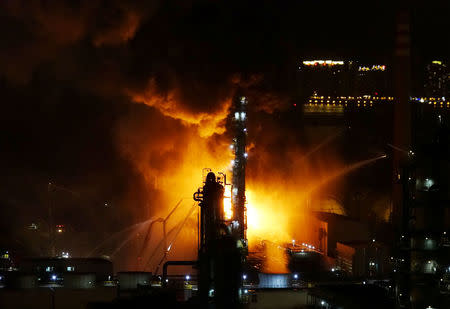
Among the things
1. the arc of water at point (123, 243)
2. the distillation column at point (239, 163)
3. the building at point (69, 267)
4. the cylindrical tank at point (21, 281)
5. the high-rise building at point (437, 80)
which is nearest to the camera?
the cylindrical tank at point (21, 281)

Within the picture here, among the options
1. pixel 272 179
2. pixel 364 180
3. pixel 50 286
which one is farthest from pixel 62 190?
pixel 364 180

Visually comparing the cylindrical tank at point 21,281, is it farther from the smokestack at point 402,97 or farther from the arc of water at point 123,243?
the smokestack at point 402,97

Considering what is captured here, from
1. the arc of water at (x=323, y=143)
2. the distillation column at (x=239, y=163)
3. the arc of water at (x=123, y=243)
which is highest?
the arc of water at (x=323, y=143)

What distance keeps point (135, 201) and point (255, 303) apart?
72.9ft

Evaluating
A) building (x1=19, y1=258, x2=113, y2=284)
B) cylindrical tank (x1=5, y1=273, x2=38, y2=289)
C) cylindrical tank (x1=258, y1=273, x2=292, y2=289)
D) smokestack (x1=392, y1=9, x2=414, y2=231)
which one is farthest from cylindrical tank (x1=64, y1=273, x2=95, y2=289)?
smokestack (x1=392, y1=9, x2=414, y2=231)

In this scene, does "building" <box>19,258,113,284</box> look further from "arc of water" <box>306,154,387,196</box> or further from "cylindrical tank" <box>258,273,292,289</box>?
"arc of water" <box>306,154,387,196</box>

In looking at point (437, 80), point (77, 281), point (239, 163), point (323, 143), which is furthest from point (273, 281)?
point (437, 80)

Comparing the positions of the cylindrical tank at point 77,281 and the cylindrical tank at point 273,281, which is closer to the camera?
the cylindrical tank at point 77,281

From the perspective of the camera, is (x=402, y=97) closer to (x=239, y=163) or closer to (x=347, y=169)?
(x=347, y=169)

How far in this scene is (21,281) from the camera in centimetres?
2377

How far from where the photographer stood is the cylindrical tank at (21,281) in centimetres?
2364

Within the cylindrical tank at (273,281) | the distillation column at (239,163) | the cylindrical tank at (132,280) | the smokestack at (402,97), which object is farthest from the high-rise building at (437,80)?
the cylindrical tank at (132,280)

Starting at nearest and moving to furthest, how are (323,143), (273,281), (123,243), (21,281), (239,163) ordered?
(21,281) < (273,281) < (239,163) < (123,243) < (323,143)

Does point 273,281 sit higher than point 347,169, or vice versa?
point 347,169
